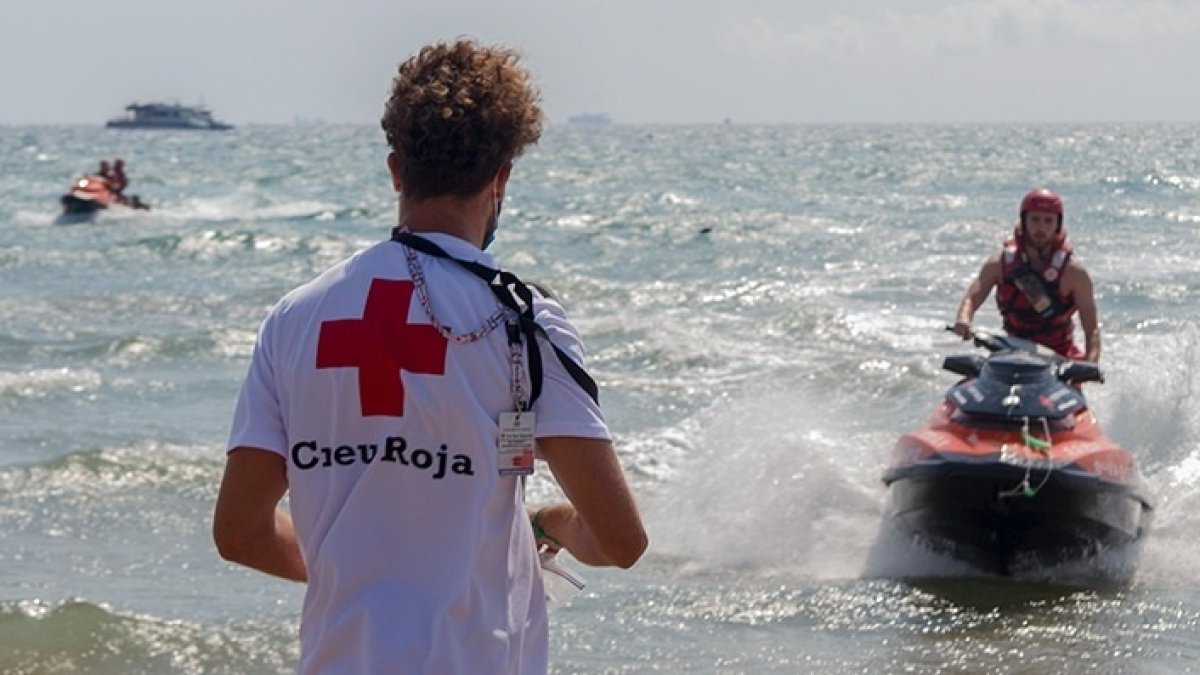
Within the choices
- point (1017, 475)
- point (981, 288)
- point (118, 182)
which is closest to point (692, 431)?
point (981, 288)

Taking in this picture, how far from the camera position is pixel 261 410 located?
8.85 feet

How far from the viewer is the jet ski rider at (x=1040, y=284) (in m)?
9.41

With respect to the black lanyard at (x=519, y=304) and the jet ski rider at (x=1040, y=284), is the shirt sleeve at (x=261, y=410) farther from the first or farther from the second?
the jet ski rider at (x=1040, y=284)

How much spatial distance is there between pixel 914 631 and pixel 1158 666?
1.05m

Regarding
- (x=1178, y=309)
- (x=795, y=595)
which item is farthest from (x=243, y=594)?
(x=1178, y=309)

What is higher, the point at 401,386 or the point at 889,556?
the point at 401,386

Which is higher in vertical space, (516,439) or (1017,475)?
(516,439)

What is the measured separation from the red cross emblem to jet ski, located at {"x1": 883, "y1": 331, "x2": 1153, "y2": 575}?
6217mm

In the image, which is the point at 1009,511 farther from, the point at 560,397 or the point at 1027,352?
the point at 560,397

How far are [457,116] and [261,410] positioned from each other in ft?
1.62

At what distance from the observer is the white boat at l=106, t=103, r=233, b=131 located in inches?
5625

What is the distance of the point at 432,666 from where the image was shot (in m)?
2.63

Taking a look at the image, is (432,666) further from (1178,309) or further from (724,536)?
(1178,309)

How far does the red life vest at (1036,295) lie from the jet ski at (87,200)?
91.8ft
